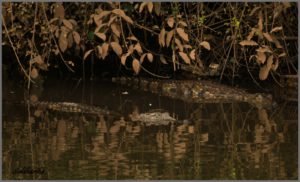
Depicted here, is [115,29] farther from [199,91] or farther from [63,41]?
[199,91]

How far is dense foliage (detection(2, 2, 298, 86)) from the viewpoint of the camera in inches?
251

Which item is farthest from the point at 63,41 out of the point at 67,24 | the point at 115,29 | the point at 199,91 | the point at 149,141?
the point at 199,91

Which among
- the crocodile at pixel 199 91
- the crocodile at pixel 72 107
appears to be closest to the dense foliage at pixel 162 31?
the crocodile at pixel 199 91

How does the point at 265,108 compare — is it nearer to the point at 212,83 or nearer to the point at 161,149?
→ the point at 212,83

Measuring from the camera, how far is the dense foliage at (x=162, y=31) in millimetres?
6387

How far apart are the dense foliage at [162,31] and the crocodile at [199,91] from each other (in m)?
0.24

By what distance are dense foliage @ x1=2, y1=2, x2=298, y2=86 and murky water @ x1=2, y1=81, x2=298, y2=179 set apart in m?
0.47

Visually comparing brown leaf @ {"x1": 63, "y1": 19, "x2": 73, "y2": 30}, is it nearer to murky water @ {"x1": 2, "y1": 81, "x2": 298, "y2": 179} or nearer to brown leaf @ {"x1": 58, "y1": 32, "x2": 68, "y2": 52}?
brown leaf @ {"x1": 58, "y1": 32, "x2": 68, "y2": 52}

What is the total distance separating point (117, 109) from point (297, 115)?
174 cm

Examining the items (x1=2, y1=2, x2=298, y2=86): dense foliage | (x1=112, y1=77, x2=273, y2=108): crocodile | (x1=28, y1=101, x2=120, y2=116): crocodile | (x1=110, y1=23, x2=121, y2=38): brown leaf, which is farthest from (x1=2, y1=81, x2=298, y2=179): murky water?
(x1=110, y1=23, x2=121, y2=38): brown leaf

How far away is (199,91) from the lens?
936 cm

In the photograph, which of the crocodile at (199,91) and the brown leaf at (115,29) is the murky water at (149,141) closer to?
the crocodile at (199,91)

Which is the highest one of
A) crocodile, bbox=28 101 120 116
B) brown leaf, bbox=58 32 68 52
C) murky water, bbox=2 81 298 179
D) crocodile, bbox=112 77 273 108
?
brown leaf, bbox=58 32 68 52

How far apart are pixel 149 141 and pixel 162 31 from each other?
2.77ft
